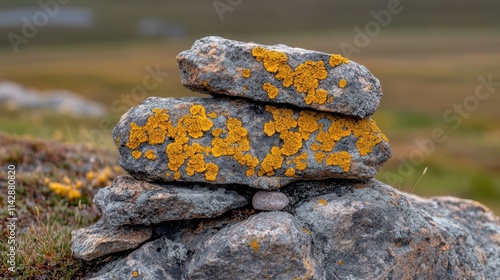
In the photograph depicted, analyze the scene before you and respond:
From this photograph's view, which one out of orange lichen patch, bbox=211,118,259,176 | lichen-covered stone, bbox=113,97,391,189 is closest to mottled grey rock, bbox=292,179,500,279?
lichen-covered stone, bbox=113,97,391,189

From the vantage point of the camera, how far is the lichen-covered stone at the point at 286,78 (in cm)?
721

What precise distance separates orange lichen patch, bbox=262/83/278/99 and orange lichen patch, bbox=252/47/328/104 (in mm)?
18

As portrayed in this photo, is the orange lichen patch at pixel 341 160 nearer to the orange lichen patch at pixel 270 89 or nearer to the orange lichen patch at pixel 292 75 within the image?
the orange lichen patch at pixel 292 75

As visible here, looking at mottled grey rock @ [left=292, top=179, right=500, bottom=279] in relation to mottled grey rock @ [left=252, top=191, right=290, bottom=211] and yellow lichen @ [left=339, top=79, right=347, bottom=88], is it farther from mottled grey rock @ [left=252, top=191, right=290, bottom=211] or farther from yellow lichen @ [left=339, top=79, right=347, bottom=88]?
yellow lichen @ [left=339, top=79, right=347, bottom=88]

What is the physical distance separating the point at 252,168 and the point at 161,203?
122 centimetres

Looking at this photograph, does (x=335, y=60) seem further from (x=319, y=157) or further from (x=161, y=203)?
(x=161, y=203)

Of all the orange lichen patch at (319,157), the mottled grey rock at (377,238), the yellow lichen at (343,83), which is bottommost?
the mottled grey rock at (377,238)

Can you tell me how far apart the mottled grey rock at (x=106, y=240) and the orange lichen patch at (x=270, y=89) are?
2381mm

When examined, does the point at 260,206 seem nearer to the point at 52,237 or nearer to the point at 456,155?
the point at 52,237

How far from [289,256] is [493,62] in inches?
3235

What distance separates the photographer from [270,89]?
7.19m

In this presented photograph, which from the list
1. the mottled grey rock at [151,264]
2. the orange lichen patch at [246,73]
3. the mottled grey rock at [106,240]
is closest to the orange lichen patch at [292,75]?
the orange lichen patch at [246,73]

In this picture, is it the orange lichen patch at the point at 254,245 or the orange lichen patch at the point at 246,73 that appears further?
the orange lichen patch at the point at 246,73

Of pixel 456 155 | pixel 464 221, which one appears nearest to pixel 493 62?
pixel 456 155
